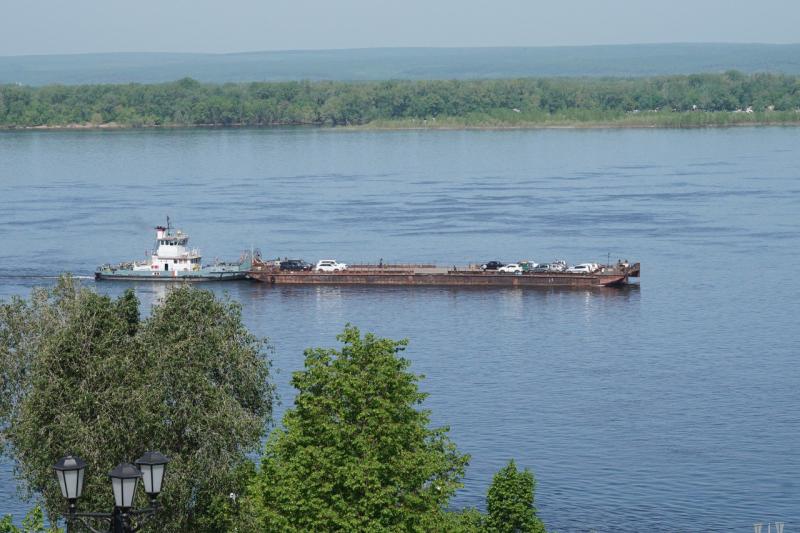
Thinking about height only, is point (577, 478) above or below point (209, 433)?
below

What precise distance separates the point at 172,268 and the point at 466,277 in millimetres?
14649

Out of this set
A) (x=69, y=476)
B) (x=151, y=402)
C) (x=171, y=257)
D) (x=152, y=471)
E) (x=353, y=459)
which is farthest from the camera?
(x=171, y=257)

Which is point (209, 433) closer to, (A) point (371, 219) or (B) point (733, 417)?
(B) point (733, 417)

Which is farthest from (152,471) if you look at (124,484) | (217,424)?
(217,424)

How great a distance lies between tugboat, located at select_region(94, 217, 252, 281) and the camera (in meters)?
77.8

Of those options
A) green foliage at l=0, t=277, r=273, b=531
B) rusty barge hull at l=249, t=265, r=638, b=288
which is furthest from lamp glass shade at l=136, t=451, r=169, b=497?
rusty barge hull at l=249, t=265, r=638, b=288

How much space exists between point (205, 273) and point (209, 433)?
165 ft

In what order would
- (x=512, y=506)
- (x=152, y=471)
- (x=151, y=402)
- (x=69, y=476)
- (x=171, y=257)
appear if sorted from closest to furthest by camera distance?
1. (x=69, y=476)
2. (x=152, y=471)
3. (x=151, y=402)
4. (x=512, y=506)
5. (x=171, y=257)

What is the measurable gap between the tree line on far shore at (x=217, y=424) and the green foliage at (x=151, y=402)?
28 millimetres

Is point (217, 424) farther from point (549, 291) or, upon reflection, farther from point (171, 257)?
point (171, 257)

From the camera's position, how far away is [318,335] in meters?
62.4

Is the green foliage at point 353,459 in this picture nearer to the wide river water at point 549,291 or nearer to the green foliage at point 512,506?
the green foliage at point 512,506

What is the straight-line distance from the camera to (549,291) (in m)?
75.2

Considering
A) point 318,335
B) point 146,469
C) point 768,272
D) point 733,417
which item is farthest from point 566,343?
point 146,469
